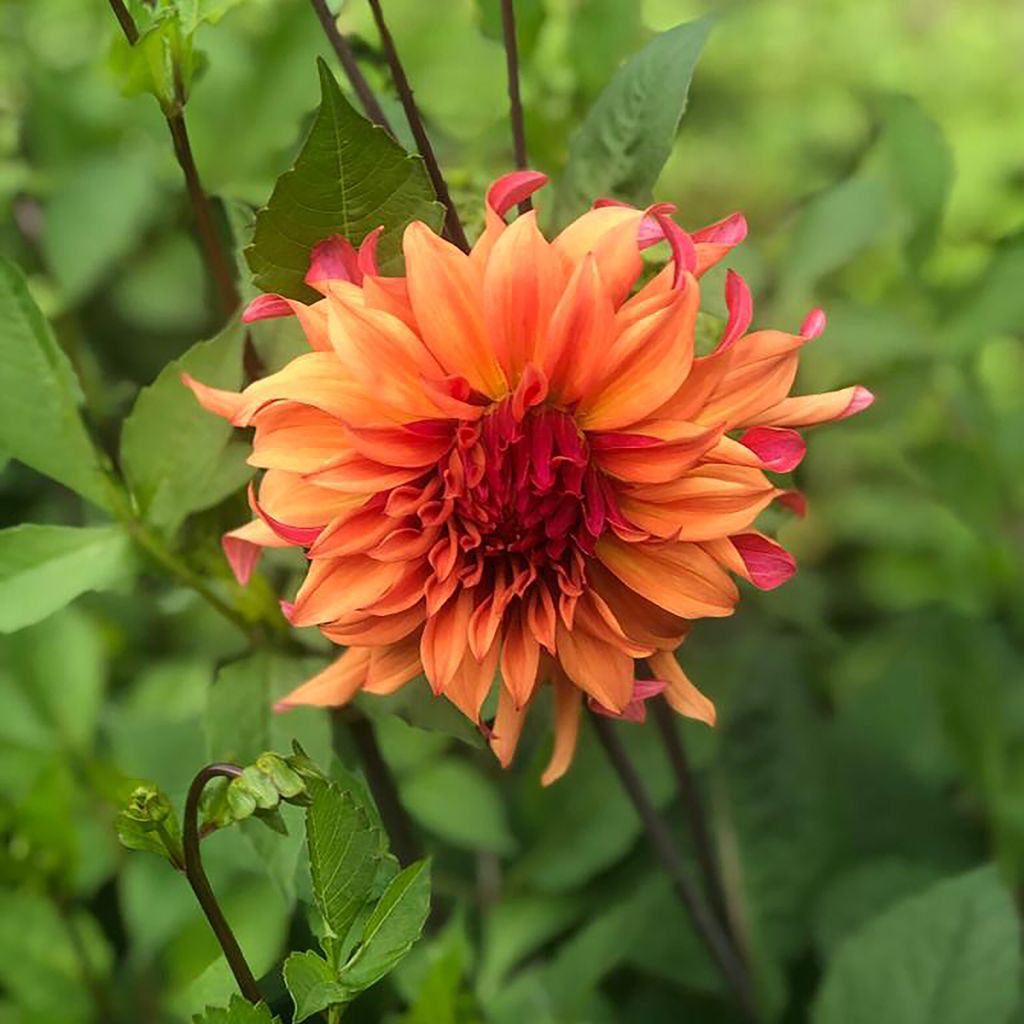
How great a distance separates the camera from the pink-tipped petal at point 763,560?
16.8 inches

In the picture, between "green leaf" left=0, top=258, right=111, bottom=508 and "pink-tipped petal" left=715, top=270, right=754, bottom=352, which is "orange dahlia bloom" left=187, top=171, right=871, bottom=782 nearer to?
"pink-tipped petal" left=715, top=270, right=754, bottom=352

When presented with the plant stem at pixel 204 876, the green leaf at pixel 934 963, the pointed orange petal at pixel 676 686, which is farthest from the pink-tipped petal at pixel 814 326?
the green leaf at pixel 934 963

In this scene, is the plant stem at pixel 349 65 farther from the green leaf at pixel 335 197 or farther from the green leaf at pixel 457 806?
the green leaf at pixel 457 806

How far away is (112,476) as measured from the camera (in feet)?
1.82

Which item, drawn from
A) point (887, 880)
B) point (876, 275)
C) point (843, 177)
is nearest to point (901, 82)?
point (876, 275)

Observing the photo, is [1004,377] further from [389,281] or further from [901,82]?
[389,281]

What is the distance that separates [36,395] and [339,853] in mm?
226

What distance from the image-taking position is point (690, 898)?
2.19 feet

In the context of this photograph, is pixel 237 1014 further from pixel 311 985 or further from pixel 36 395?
pixel 36 395

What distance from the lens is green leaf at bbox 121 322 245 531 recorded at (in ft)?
1.70

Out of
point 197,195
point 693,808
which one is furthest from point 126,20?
point 693,808

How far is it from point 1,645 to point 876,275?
30.7 inches

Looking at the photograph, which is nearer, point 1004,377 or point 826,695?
point 826,695

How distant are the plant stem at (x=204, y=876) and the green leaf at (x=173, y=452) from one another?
0.14 metres
